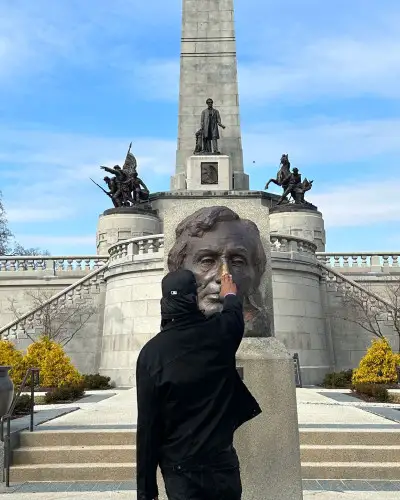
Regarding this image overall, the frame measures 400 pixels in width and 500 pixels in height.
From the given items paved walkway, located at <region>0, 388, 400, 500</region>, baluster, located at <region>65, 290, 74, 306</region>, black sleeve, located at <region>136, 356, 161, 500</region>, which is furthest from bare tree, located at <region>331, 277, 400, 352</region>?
black sleeve, located at <region>136, 356, 161, 500</region>

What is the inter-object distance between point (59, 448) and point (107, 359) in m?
17.0

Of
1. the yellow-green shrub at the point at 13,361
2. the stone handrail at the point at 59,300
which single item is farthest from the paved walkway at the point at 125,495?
the stone handrail at the point at 59,300

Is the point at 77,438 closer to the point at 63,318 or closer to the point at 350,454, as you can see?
the point at 350,454

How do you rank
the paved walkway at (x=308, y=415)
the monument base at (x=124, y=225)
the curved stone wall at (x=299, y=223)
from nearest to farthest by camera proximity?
1. the paved walkway at (x=308, y=415)
2. the monument base at (x=124, y=225)
3. the curved stone wall at (x=299, y=223)

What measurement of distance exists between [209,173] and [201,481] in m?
30.9

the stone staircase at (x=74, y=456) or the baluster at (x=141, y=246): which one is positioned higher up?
the baluster at (x=141, y=246)

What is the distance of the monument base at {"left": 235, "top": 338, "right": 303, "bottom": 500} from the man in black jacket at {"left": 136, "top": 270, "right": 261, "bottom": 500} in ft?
7.66

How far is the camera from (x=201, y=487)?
11.5 ft

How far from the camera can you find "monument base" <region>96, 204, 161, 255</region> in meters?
35.5

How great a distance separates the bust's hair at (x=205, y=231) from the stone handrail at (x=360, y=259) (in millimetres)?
27557

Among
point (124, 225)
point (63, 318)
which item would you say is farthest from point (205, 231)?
point (124, 225)

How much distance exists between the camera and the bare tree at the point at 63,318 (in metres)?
27.8

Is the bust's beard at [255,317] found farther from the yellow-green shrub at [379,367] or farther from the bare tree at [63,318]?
the bare tree at [63,318]

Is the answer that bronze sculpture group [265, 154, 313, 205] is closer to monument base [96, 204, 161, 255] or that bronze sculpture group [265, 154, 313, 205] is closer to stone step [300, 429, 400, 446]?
monument base [96, 204, 161, 255]
